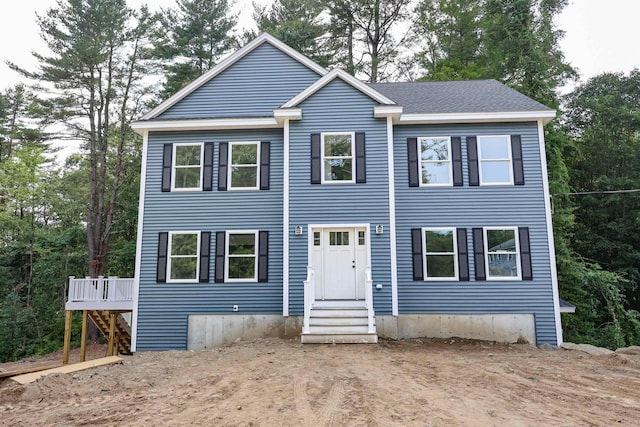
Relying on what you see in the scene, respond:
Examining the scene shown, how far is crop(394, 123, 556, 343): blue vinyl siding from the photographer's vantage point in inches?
420

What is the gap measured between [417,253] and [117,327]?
1047 cm

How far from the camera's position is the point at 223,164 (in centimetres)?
1166

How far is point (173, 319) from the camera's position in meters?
11.0

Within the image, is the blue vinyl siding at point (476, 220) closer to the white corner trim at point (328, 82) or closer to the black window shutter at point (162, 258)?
the white corner trim at point (328, 82)

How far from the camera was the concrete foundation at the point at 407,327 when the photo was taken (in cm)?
1050

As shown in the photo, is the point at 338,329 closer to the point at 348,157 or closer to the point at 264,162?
the point at 348,157

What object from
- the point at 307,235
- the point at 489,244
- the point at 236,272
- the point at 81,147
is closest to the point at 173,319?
the point at 236,272

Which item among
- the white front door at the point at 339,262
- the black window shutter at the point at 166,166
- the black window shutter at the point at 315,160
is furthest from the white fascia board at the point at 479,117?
the black window shutter at the point at 166,166

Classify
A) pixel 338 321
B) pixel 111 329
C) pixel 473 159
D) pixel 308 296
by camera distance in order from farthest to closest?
pixel 111 329, pixel 473 159, pixel 308 296, pixel 338 321

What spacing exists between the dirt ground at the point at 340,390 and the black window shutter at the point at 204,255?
2.68 metres

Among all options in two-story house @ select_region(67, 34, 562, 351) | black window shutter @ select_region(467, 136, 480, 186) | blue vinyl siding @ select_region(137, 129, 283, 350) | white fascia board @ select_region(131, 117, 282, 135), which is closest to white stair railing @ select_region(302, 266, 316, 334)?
two-story house @ select_region(67, 34, 562, 351)

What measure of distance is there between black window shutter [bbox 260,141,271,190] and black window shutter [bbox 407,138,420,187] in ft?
12.9

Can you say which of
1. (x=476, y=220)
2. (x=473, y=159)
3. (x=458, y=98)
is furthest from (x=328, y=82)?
(x=476, y=220)

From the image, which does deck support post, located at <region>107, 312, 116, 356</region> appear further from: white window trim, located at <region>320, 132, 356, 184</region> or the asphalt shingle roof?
the asphalt shingle roof
